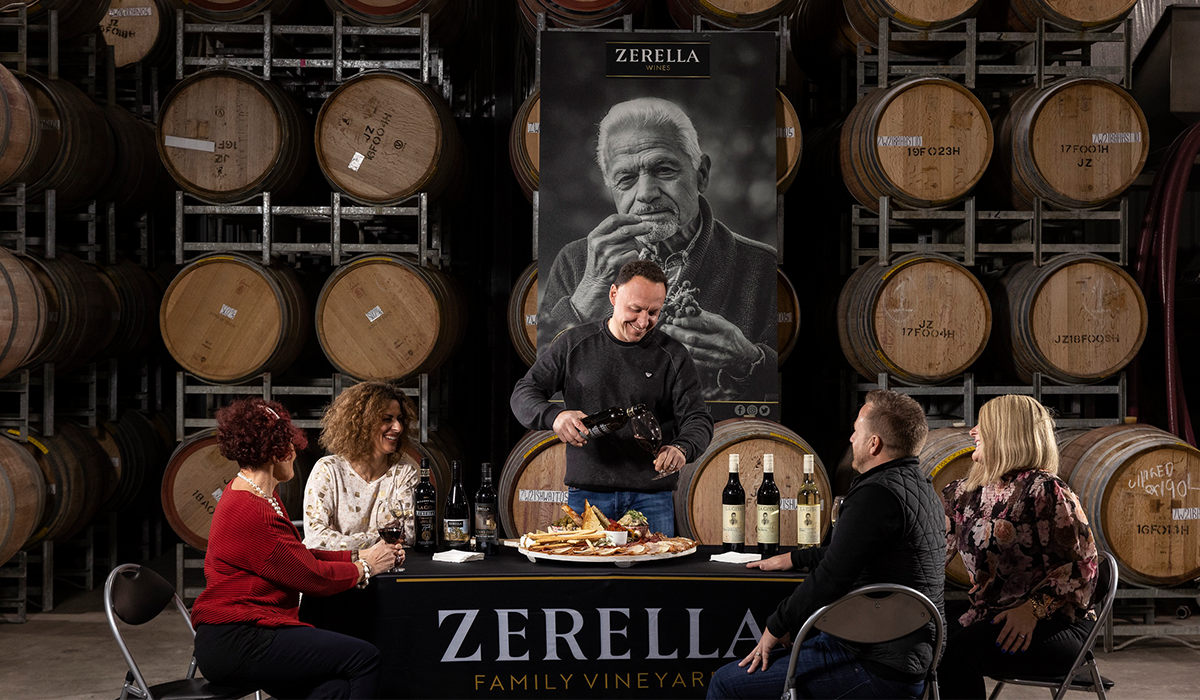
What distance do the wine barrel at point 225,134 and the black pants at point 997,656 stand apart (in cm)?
423

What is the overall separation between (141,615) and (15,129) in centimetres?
343

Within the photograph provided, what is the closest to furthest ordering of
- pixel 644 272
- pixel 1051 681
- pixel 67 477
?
pixel 1051 681
pixel 644 272
pixel 67 477

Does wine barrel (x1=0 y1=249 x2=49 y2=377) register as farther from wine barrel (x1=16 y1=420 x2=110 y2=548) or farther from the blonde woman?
the blonde woman

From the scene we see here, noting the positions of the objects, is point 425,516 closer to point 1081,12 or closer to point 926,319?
point 926,319

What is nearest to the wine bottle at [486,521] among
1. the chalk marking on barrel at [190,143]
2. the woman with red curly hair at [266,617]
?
the woman with red curly hair at [266,617]

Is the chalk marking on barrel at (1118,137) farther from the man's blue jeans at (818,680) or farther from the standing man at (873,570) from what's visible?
the man's blue jeans at (818,680)

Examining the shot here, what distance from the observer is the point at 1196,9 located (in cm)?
621

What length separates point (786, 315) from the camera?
5.36m

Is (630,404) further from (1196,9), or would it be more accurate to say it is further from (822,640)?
(1196,9)

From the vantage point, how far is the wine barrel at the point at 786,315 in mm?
5336

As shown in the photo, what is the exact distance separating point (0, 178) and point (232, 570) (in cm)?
364

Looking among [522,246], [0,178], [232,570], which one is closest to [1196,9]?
[522,246]

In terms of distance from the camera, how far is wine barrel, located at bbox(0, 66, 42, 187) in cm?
493

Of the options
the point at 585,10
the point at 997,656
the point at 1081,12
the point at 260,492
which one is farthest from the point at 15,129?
the point at 1081,12
